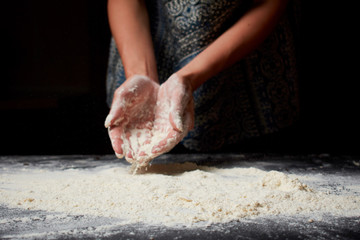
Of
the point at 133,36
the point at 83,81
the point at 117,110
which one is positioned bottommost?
the point at 83,81

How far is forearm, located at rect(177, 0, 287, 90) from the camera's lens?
99cm

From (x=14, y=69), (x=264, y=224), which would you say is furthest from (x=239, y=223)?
(x=14, y=69)

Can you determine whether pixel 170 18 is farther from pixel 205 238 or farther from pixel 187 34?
pixel 205 238

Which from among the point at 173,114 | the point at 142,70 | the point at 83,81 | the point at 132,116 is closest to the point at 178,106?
the point at 173,114

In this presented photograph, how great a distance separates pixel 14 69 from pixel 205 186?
1.85m

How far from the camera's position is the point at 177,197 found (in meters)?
0.58

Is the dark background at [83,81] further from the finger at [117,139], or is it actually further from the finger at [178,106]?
the finger at [117,139]

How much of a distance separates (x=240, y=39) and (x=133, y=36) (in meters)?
0.33

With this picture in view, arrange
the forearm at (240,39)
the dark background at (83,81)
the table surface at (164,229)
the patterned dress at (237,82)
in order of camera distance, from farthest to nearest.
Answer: the dark background at (83,81), the patterned dress at (237,82), the forearm at (240,39), the table surface at (164,229)

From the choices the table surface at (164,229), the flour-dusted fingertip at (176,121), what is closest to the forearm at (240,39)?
the flour-dusted fingertip at (176,121)

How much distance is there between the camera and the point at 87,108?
1.92m

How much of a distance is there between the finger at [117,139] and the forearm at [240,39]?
11.4 inches

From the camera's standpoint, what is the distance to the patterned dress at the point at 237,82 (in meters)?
1.11

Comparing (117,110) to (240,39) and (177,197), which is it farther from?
(240,39)
